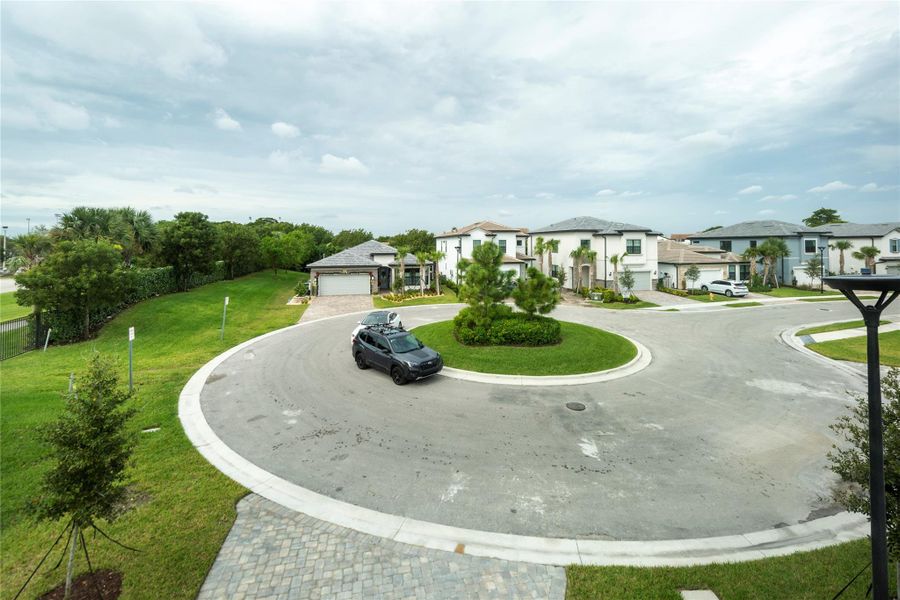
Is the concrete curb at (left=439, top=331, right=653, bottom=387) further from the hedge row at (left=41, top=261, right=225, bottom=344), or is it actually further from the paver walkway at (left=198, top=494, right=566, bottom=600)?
the hedge row at (left=41, top=261, right=225, bottom=344)

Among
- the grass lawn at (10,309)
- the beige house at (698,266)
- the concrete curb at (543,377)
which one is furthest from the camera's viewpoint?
the beige house at (698,266)

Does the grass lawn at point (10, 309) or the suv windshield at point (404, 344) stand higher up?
the grass lawn at point (10, 309)

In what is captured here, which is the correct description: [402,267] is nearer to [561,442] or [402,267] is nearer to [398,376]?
[398,376]

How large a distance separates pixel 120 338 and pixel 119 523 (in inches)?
806

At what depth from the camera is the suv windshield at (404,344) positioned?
51.3 feet

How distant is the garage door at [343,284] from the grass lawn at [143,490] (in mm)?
22732

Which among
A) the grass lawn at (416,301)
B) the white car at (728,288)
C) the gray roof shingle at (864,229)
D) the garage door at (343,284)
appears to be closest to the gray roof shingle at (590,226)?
the white car at (728,288)

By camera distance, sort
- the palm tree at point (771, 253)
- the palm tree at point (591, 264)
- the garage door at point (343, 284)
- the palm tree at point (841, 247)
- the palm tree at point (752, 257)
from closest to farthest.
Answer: the palm tree at point (591, 264), the garage door at point (343, 284), the palm tree at point (771, 253), the palm tree at point (752, 257), the palm tree at point (841, 247)

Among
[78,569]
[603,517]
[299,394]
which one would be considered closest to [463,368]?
[299,394]

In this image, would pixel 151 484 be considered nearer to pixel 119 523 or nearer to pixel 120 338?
pixel 119 523

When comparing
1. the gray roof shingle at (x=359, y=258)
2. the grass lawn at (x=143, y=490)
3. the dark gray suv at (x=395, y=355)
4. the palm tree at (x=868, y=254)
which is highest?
the gray roof shingle at (x=359, y=258)

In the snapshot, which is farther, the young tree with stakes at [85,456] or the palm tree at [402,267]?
the palm tree at [402,267]

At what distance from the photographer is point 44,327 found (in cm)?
2123

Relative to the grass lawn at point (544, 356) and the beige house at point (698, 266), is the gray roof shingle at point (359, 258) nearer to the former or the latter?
the grass lawn at point (544, 356)
